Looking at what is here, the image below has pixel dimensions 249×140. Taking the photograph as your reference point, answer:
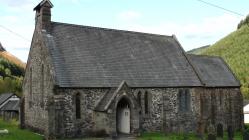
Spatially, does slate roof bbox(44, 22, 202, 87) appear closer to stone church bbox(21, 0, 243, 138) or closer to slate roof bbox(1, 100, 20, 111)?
stone church bbox(21, 0, 243, 138)

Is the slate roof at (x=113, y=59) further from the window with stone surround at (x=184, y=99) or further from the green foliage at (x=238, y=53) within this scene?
the green foliage at (x=238, y=53)

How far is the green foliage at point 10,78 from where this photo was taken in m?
104

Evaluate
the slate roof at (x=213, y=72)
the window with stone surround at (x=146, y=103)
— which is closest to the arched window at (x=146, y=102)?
the window with stone surround at (x=146, y=103)

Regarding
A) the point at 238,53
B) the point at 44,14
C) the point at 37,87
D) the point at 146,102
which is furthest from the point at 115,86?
the point at 238,53

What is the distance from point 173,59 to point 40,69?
14.9 meters

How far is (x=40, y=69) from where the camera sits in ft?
114

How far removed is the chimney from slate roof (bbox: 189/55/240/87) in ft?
56.9

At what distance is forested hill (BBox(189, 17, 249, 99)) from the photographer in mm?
105438

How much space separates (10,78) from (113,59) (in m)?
88.0

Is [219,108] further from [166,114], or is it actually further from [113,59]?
[113,59]

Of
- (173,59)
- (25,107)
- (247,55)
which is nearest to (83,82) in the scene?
(25,107)

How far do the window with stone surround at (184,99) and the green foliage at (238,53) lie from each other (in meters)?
55.7

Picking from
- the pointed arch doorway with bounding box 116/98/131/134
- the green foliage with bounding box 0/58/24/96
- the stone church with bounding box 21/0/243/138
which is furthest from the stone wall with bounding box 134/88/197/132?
the green foliage with bounding box 0/58/24/96

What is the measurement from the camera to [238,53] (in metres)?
126
